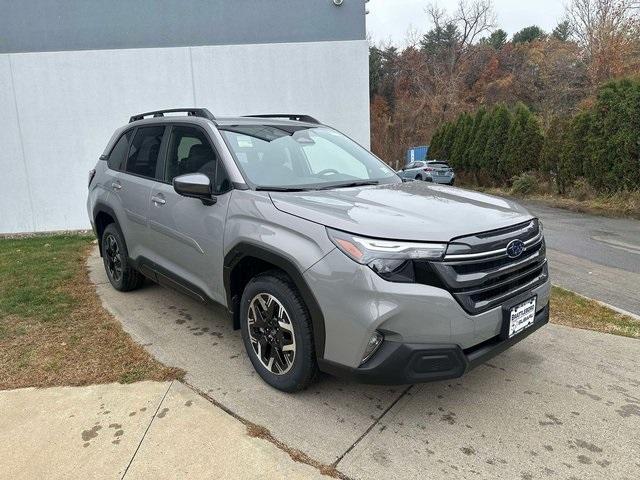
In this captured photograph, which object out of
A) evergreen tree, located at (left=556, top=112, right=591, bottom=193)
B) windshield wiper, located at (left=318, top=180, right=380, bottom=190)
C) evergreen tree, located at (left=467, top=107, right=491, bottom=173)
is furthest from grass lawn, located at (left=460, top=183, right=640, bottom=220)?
windshield wiper, located at (left=318, top=180, right=380, bottom=190)

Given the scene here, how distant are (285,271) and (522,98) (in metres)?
A: 42.0

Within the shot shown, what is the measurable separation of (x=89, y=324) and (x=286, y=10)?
789cm

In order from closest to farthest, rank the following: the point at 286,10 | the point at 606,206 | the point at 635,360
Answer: the point at 635,360 → the point at 286,10 → the point at 606,206

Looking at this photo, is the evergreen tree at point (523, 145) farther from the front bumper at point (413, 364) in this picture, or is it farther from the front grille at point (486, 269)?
the front bumper at point (413, 364)

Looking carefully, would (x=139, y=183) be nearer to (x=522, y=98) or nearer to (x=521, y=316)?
(x=521, y=316)

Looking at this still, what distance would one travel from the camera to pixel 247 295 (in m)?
3.19

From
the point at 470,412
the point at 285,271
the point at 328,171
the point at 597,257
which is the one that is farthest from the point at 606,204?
the point at 285,271

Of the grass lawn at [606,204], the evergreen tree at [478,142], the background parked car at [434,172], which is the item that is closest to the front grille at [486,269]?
the grass lawn at [606,204]

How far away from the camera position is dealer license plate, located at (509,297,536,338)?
276 centimetres

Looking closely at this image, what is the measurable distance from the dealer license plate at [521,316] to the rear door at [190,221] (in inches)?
75.5

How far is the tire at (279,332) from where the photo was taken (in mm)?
2828

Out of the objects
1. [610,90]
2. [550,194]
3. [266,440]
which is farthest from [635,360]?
[550,194]

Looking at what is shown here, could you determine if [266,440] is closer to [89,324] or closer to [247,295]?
[247,295]

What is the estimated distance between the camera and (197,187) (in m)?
3.26
